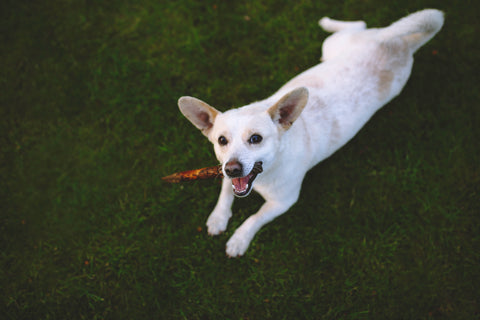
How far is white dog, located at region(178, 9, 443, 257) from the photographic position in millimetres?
2559

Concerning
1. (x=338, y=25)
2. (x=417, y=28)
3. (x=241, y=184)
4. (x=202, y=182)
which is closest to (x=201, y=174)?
(x=241, y=184)

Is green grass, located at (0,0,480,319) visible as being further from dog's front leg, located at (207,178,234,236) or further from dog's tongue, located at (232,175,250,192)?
dog's tongue, located at (232,175,250,192)

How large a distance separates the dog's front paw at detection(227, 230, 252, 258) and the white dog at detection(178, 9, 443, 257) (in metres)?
0.01

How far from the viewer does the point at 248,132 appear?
8.30 feet

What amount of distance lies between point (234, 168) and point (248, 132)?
1.14ft

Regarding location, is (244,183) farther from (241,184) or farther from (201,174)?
(201,174)

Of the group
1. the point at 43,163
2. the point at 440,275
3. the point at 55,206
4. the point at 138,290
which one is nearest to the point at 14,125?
the point at 43,163

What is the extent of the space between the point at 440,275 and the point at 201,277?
2.91m

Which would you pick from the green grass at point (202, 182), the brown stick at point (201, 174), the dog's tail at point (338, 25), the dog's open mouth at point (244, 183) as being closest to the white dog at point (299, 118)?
the dog's open mouth at point (244, 183)

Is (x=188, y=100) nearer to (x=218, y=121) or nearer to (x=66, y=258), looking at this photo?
(x=218, y=121)

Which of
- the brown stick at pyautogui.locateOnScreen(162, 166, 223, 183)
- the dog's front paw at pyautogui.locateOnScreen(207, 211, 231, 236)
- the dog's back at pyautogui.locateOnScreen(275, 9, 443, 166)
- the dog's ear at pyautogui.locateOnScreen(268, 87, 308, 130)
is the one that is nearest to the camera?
the dog's ear at pyautogui.locateOnScreen(268, 87, 308, 130)

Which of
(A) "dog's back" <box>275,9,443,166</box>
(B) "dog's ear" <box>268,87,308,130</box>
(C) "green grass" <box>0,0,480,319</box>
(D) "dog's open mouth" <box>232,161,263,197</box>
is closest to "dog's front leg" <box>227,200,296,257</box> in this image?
(C) "green grass" <box>0,0,480,319</box>

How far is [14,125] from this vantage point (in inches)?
173

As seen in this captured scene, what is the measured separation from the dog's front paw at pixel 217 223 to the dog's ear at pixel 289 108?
5.03 feet
